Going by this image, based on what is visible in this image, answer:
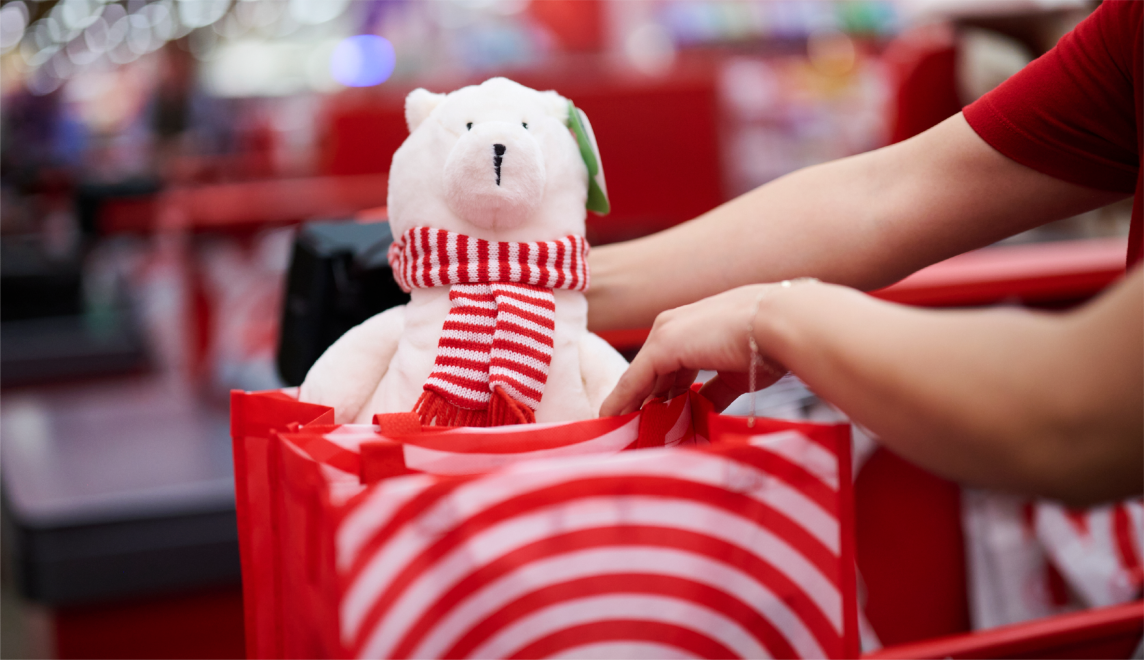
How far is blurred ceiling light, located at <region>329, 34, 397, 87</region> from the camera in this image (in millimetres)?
12530

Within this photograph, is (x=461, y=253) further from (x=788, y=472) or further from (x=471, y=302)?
(x=788, y=472)

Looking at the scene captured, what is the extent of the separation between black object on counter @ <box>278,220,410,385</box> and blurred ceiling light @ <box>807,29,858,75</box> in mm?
4928

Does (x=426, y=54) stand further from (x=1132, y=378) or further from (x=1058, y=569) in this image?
(x=1132, y=378)

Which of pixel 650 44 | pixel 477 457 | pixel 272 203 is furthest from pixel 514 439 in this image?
pixel 650 44

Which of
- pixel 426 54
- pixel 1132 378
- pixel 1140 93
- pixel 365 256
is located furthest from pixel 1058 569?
pixel 426 54

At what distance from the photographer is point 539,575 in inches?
19.5

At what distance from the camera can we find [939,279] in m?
1.17

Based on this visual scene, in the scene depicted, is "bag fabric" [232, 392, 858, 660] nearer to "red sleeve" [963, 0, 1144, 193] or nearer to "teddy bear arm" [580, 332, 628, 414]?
"teddy bear arm" [580, 332, 628, 414]

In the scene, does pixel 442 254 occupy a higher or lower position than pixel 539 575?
higher

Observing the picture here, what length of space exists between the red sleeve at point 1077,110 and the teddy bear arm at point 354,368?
1.77ft

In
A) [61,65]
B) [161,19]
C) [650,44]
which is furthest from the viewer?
[61,65]

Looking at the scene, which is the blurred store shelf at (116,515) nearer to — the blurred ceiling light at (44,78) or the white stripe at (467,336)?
the white stripe at (467,336)

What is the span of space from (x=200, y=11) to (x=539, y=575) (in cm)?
1777

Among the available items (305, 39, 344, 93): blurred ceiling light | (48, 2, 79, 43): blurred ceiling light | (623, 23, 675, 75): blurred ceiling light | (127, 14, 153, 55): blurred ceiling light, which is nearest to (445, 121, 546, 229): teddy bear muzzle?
(623, 23, 675, 75): blurred ceiling light
